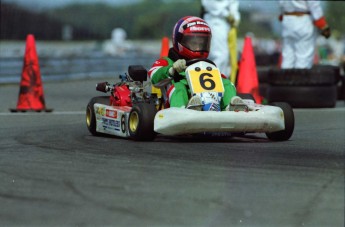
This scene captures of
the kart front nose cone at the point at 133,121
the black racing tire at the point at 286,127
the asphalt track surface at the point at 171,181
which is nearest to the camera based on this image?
the asphalt track surface at the point at 171,181

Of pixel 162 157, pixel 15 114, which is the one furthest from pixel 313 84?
pixel 162 157

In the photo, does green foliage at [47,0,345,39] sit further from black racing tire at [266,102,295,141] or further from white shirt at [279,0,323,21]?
black racing tire at [266,102,295,141]

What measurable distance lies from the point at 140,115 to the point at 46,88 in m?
11.4

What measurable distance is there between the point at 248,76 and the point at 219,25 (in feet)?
9.01

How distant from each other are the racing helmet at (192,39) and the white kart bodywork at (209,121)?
100 cm

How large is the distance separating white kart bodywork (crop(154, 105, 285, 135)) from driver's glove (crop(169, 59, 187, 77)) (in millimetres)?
611

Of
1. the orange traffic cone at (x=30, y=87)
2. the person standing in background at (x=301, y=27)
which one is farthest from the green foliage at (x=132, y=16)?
the orange traffic cone at (x=30, y=87)

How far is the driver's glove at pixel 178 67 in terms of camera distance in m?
8.70

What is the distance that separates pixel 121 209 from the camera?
536cm

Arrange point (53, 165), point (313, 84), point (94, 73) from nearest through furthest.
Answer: point (53, 165), point (313, 84), point (94, 73)

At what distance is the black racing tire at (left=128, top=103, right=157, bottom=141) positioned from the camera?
8273mm

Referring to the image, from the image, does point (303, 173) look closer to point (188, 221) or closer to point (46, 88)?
point (188, 221)

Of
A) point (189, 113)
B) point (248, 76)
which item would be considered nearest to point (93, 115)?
point (189, 113)

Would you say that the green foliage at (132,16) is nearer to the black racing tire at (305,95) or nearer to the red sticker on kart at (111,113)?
the black racing tire at (305,95)
